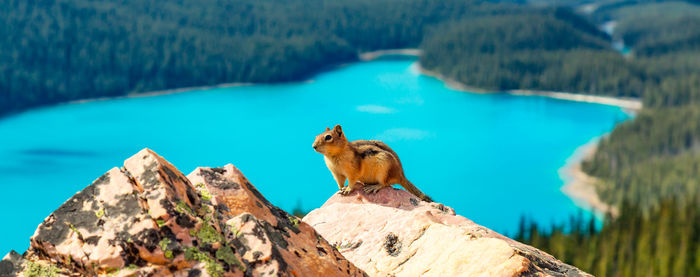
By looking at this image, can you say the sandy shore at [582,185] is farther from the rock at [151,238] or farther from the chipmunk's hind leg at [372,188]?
the rock at [151,238]

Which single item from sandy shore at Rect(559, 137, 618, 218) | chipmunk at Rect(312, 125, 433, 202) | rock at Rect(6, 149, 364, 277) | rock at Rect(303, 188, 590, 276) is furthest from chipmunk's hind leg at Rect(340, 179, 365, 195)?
sandy shore at Rect(559, 137, 618, 218)

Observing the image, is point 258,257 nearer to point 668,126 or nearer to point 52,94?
point 668,126

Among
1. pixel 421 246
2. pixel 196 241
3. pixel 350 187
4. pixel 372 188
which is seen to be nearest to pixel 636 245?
pixel 372 188

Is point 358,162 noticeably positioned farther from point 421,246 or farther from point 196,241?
point 196,241

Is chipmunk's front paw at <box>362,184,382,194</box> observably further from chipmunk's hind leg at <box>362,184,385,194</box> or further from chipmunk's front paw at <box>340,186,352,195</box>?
chipmunk's front paw at <box>340,186,352,195</box>

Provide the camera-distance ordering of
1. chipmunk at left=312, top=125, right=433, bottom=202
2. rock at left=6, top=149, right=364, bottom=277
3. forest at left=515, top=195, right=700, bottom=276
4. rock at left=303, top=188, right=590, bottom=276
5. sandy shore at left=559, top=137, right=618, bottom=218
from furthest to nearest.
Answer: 1. sandy shore at left=559, top=137, right=618, bottom=218
2. forest at left=515, top=195, right=700, bottom=276
3. chipmunk at left=312, top=125, right=433, bottom=202
4. rock at left=303, top=188, right=590, bottom=276
5. rock at left=6, top=149, right=364, bottom=277

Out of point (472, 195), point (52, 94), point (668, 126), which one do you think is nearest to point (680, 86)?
point (668, 126)

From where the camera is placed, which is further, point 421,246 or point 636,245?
point 636,245

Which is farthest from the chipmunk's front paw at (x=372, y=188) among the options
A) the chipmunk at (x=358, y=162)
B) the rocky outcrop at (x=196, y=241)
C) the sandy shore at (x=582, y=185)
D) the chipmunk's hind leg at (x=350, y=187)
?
the sandy shore at (x=582, y=185)
